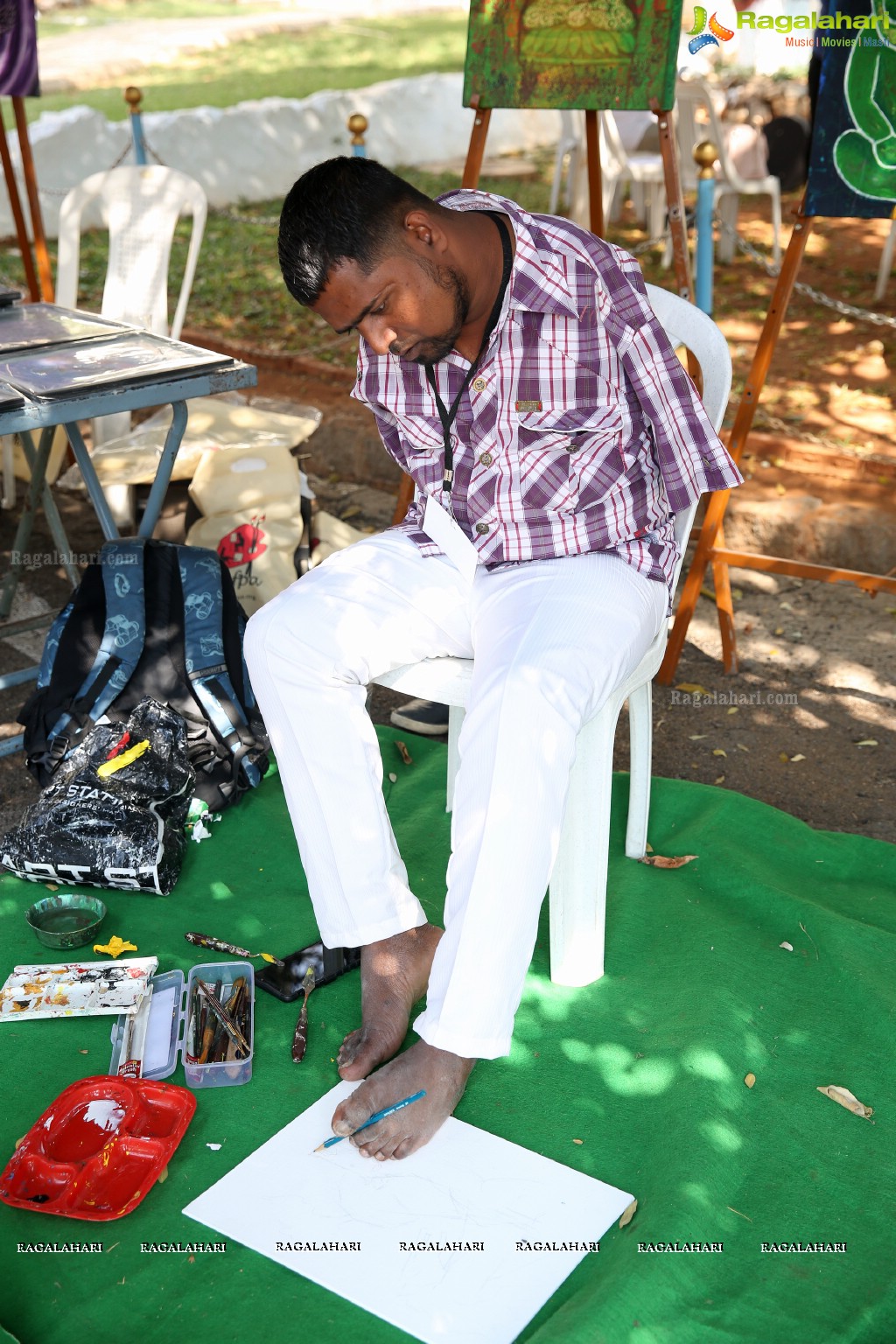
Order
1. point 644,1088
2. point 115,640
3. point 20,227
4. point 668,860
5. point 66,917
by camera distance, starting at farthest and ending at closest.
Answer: point 20,227 < point 115,640 < point 668,860 < point 66,917 < point 644,1088

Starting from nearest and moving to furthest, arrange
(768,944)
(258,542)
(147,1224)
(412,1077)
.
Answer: (147,1224) → (412,1077) → (768,944) → (258,542)

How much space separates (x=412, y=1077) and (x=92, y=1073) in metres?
0.57

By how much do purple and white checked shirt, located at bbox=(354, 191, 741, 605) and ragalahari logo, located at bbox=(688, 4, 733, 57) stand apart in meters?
1.14

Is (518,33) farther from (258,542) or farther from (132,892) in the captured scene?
(132,892)

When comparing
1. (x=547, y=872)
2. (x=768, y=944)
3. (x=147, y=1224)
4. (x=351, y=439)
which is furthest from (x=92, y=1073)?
(x=351, y=439)

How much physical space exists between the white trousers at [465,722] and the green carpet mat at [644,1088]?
284 millimetres

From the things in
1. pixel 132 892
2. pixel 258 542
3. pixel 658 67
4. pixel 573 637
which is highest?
pixel 658 67

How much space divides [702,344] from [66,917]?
1738 mm

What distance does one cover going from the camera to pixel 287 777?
2105 mm

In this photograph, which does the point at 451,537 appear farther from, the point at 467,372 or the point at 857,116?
the point at 857,116

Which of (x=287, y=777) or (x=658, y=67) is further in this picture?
(x=658, y=67)

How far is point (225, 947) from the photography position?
2340mm

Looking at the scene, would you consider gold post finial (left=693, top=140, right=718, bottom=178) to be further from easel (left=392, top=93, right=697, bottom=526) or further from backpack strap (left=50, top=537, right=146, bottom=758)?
backpack strap (left=50, top=537, right=146, bottom=758)

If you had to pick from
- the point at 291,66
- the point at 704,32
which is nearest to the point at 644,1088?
the point at 704,32
